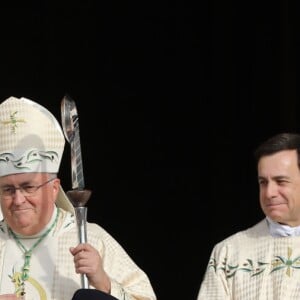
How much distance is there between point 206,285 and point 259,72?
183 centimetres

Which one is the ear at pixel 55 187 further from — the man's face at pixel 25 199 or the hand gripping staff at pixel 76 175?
the hand gripping staff at pixel 76 175

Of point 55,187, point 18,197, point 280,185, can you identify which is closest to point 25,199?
point 18,197

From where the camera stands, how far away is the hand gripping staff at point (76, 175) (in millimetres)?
5445

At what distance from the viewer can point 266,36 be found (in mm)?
7699

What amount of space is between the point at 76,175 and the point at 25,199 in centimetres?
38

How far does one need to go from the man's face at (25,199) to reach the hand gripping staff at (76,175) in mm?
330

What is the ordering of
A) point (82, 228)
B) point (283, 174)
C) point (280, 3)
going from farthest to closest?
1. point (280, 3)
2. point (283, 174)
3. point (82, 228)

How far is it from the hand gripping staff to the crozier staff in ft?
0.84

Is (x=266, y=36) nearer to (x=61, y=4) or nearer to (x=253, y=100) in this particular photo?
(x=253, y=100)

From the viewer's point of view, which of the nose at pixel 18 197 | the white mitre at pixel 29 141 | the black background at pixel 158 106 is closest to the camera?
the nose at pixel 18 197

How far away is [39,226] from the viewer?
5957 millimetres

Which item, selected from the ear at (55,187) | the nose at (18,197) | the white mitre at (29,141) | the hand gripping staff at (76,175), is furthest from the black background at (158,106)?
the hand gripping staff at (76,175)

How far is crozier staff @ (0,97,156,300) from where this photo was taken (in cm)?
584

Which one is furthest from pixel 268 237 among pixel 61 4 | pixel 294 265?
pixel 61 4
